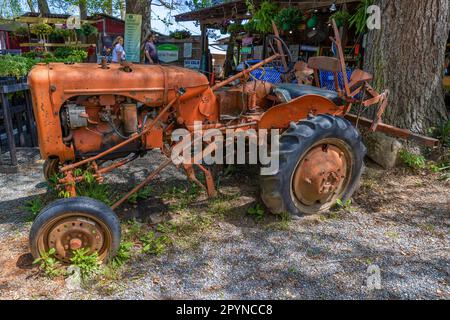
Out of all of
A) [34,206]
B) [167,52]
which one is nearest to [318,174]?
[34,206]

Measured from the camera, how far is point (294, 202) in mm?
3381

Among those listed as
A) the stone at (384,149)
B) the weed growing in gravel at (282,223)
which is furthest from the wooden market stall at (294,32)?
the weed growing in gravel at (282,223)

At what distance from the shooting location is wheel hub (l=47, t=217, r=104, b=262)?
8.33 feet

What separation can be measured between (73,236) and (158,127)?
1.15 meters

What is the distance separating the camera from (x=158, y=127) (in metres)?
3.26

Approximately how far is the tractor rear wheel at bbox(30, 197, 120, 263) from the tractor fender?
5.21 feet

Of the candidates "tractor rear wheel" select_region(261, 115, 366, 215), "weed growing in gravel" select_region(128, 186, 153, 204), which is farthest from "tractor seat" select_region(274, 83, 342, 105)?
"weed growing in gravel" select_region(128, 186, 153, 204)

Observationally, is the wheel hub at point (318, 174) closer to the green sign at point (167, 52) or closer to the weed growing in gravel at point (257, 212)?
the weed growing in gravel at point (257, 212)

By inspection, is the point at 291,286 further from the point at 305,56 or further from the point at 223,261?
the point at 305,56

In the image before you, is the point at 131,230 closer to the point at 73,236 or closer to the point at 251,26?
the point at 73,236

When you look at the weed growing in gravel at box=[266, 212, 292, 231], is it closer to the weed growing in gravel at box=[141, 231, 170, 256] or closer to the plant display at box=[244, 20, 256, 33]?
the weed growing in gravel at box=[141, 231, 170, 256]

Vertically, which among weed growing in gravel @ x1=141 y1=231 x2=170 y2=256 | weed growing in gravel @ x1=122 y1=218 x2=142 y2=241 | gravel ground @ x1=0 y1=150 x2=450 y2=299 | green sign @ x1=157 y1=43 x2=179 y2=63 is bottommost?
gravel ground @ x1=0 y1=150 x2=450 y2=299

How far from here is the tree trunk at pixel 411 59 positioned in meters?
4.50
